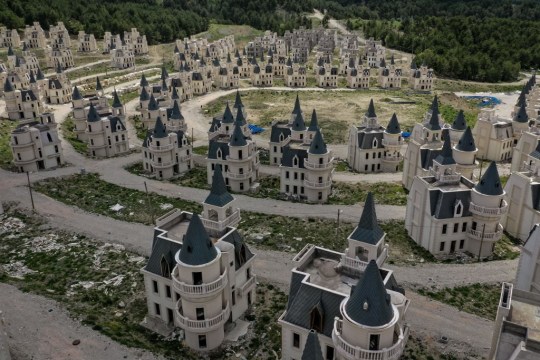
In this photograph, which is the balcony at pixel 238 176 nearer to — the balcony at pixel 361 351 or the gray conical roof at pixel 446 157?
the gray conical roof at pixel 446 157

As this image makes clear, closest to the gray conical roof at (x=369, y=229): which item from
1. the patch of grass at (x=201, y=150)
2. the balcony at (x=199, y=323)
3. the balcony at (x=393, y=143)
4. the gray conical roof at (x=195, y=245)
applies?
the gray conical roof at (x=195, y=245)

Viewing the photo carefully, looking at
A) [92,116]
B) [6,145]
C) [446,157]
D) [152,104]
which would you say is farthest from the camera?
[152,104]

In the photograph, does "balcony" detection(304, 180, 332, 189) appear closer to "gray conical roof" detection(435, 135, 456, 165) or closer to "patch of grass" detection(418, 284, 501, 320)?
"gray conical roof" detection(435, 135, 456, 165)

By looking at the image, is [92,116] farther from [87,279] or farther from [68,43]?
[68,43]

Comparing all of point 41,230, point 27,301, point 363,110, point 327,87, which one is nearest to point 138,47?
point 327,87

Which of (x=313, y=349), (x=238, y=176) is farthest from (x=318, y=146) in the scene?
(x=313, y=349)

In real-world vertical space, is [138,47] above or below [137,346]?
above

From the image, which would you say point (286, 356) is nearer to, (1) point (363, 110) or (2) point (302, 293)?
(2) point (302, 293)
